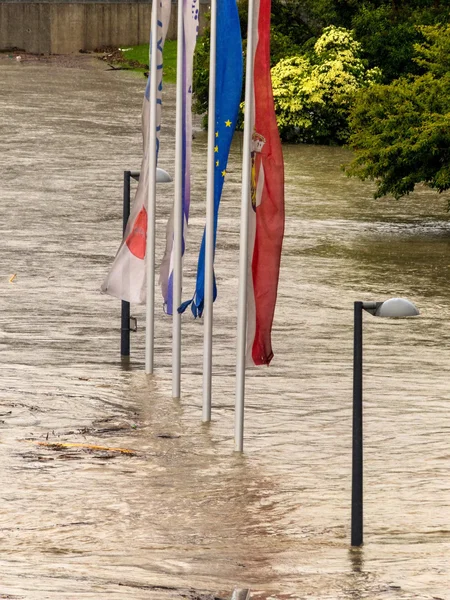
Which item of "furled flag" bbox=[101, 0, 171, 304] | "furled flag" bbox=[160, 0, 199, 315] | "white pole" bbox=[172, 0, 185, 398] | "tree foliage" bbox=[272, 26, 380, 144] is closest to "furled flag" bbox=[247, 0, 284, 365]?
"furled flag" bbox=[160, 0, 199, 315]

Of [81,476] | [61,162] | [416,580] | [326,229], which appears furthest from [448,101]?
[416,580]

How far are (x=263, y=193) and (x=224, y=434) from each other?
1.74m

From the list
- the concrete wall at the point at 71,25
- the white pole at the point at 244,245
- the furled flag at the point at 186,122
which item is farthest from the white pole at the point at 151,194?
the concrete wall at the point at 71,25

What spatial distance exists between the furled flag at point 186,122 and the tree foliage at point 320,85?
19.6m

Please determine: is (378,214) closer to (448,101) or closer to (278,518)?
(448,101)

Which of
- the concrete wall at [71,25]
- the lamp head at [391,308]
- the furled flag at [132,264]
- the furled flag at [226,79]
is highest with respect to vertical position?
the furled flag at [226,79]

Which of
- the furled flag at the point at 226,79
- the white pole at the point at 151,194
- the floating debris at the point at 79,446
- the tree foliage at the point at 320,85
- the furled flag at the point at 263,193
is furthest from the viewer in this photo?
the tree foliage at the point at 320,85

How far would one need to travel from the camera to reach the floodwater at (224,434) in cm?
778

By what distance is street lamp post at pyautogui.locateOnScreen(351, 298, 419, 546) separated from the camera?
8242mm

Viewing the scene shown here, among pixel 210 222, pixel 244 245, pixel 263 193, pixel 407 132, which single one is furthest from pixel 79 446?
pixel 407 132

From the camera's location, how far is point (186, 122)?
458 inches

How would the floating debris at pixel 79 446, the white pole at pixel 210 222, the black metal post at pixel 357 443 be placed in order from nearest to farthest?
the black metal post at pixel 357 443, the floating debris at pixel 79 446, the white pole at pixel 210 222

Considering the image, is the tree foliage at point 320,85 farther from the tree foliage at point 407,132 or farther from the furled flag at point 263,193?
the furled flag at point 263,193

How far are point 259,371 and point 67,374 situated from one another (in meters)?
1.63
